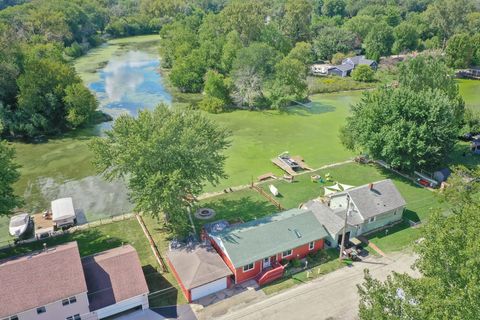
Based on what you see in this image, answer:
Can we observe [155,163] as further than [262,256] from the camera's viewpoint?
Yes

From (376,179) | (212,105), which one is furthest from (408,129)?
(212,105)

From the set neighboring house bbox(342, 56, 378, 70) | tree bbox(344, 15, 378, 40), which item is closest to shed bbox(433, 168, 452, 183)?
neighboring house bbox(342, 56, 378, 70)

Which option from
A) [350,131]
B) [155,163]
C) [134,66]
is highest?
[155,163]

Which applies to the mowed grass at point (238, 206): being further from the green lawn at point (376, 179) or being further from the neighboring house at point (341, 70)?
the neighboring house at point (341, 70)

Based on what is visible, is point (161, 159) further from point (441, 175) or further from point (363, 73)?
point (363, 73)

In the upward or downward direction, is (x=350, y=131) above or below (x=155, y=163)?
below

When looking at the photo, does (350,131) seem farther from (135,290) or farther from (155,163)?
(135,290)

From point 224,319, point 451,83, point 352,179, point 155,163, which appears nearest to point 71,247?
point 155,163
